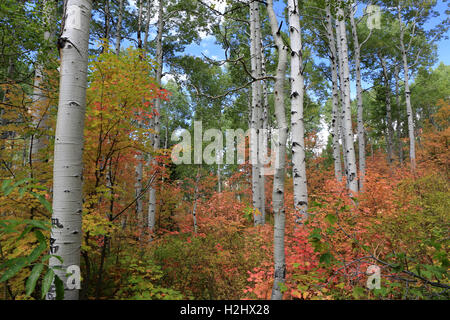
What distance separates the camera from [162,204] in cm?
1055

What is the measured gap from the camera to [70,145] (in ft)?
6.00

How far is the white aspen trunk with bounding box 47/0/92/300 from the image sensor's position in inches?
67.9

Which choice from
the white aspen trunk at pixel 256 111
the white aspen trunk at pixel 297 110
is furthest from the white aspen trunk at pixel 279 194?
the white aspen trunk at pixel 256 111

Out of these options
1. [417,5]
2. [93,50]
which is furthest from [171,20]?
[417,5]

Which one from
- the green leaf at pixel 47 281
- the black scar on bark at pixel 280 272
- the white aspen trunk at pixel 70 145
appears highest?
the white aspen trunk at pixel 70 145

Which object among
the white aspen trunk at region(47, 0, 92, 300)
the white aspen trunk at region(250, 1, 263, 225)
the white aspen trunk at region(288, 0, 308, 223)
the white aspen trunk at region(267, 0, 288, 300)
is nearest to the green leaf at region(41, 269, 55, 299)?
the white aspen trunk at region(47, 0, 92, 300)

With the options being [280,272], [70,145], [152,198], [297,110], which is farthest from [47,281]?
[152,198]

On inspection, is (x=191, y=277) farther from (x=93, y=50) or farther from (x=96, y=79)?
(x=93, y=50)

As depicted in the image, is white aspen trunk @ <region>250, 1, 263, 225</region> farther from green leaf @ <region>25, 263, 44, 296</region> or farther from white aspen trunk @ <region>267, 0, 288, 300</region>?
green leaf @ <region>25, 263, 44, 296</region>

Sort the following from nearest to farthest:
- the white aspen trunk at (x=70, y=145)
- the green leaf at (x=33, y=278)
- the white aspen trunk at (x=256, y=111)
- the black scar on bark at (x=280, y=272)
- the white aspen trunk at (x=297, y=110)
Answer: the green leaf at (x=33, y=278), the white aspen trunk at (x=70, y=145), the black scar on bark at (x=280, y=272), the white aspen trunk at (x=297, y=110), the white aspen trunk at (x=256, y=111)

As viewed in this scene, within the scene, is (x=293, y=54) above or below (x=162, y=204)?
above

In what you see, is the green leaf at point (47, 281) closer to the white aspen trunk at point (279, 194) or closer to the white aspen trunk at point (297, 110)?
the white aspen trunk at point (279, 194)

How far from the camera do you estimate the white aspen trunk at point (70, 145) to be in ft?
5.66
